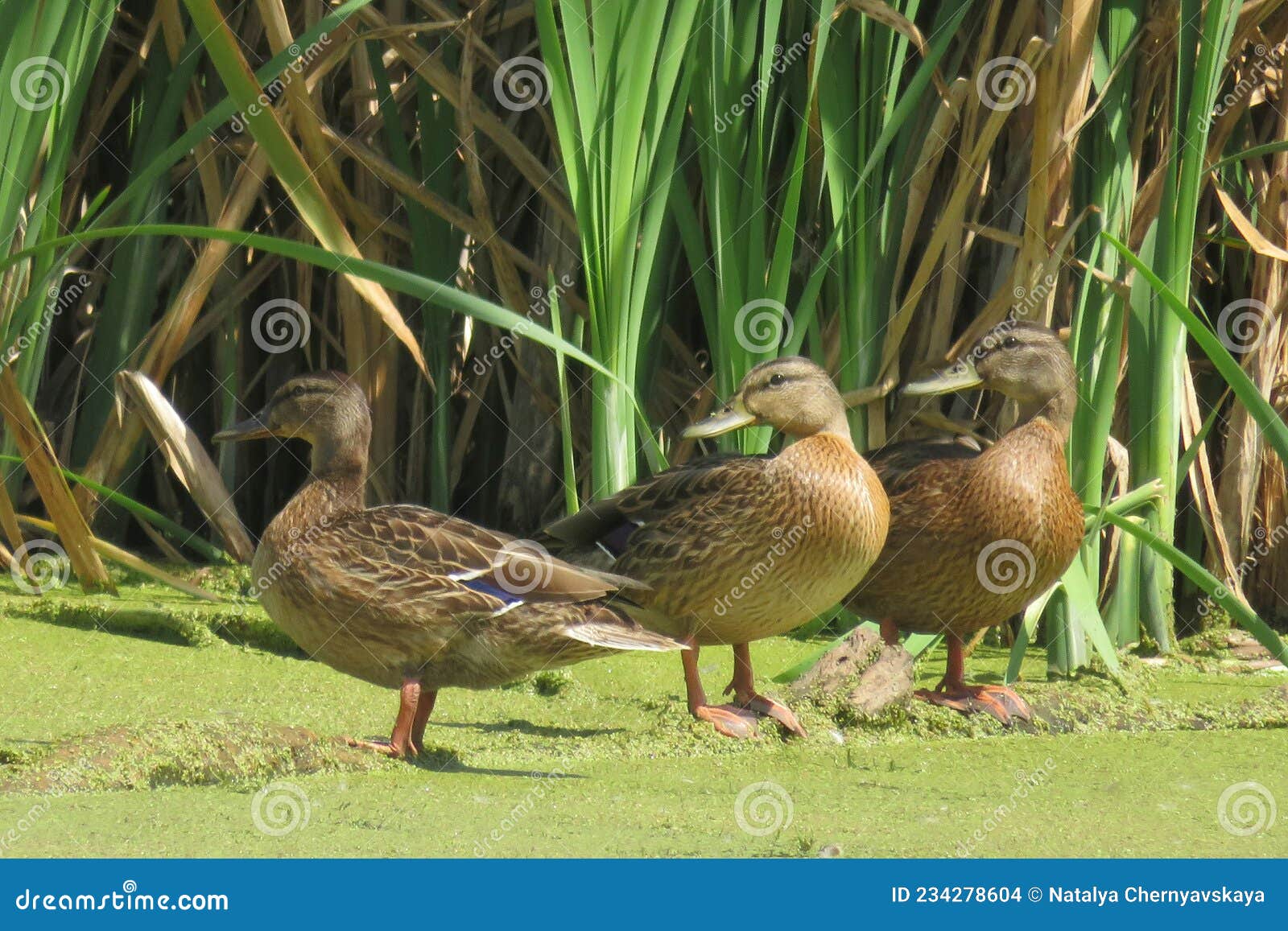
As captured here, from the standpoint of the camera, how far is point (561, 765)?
400 centimetres

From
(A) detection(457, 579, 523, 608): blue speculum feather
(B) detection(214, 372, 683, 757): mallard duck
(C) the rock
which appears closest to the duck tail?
(B) detection(214, 372, 683, 757): mallard duck

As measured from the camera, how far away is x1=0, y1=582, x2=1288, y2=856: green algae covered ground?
332cm

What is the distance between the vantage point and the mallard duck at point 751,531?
4473mm

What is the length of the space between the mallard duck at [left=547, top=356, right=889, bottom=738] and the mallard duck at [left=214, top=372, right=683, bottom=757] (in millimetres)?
275

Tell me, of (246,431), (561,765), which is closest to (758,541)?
(561,765)

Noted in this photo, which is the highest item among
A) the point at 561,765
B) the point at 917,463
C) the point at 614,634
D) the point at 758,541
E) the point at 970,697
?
the point at 917,463

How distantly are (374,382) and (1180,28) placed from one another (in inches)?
116

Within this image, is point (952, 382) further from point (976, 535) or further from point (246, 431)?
point (246, 431)

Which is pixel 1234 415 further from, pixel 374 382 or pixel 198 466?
pixel 198 466

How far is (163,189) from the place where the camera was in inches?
238

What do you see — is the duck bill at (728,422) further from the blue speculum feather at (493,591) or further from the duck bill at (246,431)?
the duck bill at (246,431)

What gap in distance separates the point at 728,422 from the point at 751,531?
1.50 feet

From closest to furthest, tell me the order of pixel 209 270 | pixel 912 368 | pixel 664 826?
1. pixel 664 826
2. pixel 209 270
3. pixel 912 368

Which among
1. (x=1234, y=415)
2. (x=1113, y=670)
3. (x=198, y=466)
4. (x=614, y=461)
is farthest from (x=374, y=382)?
(x=1234, y=415)
